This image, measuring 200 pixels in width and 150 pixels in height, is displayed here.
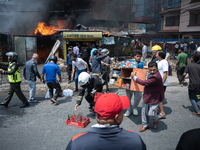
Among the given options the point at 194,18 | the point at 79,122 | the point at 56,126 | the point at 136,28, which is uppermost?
the point at 194,18

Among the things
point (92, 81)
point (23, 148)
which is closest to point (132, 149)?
point (23, 148)

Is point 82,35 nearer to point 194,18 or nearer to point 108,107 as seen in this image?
point 108,107

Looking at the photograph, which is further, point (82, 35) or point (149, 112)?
point (82, 35)

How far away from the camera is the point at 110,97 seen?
5.03ft

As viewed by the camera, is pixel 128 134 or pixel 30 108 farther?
pixel 30 108

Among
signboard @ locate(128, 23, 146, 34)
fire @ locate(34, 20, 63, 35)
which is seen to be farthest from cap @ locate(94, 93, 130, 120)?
signboard @ locate(128, 23, 146, 34)

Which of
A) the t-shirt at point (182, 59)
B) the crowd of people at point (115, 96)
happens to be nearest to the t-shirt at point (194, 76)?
the crowd of people at point (115, 96)

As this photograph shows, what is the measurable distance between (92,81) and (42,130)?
177 cm

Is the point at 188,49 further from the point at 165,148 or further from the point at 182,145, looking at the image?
the point at 182,145

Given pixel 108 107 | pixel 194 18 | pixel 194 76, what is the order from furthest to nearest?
pixel 194 18
pixel 194 76
pixel 108 107

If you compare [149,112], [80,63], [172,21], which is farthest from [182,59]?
[172,21]

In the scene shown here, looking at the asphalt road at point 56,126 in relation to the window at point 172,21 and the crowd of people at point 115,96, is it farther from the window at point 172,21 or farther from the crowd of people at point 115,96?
the window at point 172,21

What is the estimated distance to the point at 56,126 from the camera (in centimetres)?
434

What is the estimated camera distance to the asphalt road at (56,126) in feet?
11.9
